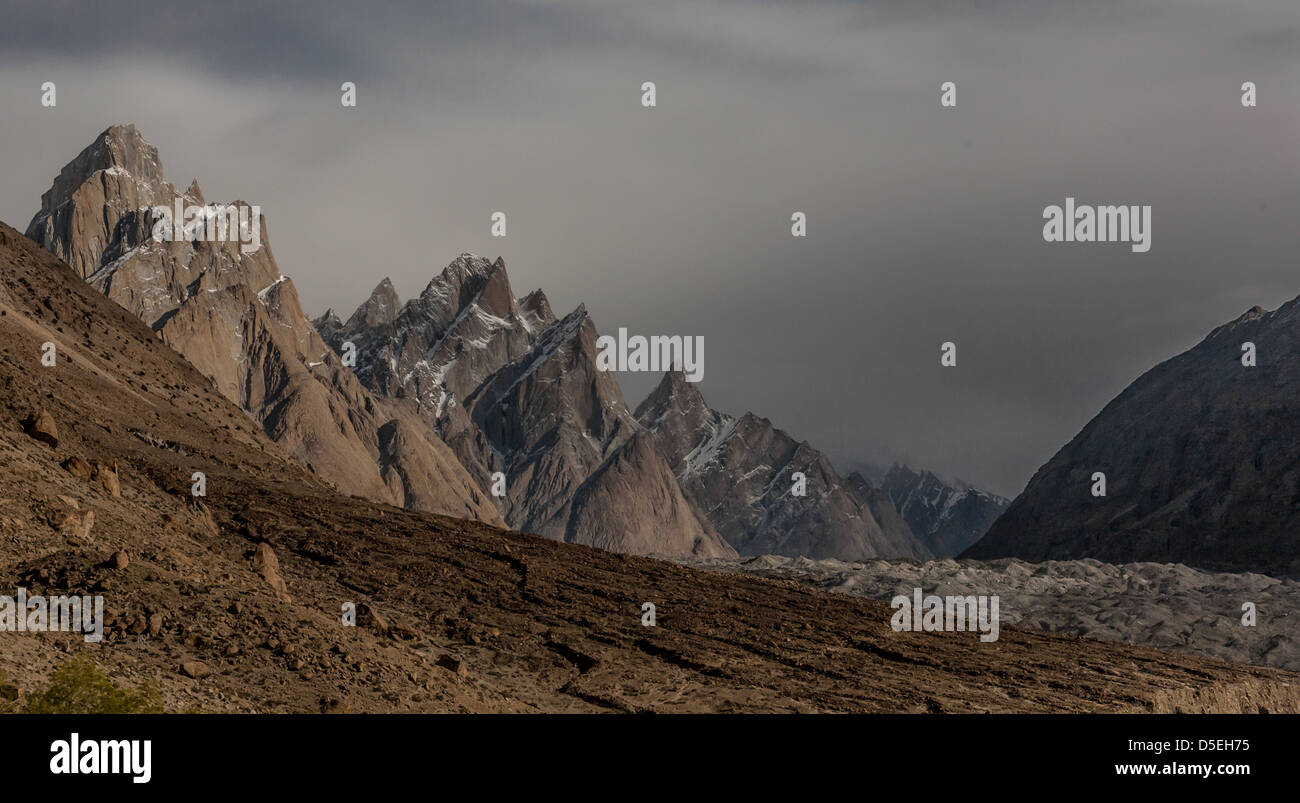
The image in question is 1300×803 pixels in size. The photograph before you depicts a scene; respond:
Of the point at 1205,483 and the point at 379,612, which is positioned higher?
the point at 379,612

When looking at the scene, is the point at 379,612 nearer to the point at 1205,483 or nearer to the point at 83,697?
the point at 83,697

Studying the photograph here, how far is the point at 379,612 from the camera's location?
48.2 metres

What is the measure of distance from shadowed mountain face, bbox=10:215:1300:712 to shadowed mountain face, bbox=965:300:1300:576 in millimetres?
96540

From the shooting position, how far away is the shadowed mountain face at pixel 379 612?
32.9 meters

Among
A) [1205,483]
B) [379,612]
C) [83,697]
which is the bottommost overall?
[1205,483]

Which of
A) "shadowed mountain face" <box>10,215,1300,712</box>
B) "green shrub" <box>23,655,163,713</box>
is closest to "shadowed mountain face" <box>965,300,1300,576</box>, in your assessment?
"shadowed mountain face" <box>10,215,1300,712</box>

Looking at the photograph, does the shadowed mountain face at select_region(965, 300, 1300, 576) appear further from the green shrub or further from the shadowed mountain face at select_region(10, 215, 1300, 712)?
the green shrub

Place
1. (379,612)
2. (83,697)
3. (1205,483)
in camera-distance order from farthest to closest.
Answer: (1205,483) < (379,612) < (83,697)

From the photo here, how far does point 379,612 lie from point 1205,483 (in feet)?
464

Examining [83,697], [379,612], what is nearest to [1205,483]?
[379,612]

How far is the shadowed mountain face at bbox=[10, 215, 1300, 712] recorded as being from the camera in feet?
108

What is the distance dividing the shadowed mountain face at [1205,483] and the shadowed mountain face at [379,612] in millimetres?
96540
